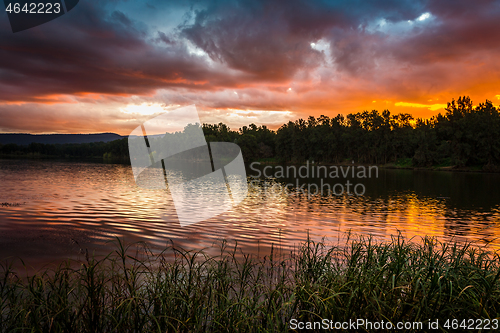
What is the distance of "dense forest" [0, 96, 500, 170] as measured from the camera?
82.7 meters

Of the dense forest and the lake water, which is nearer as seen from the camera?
the lake water

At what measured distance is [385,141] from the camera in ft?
365

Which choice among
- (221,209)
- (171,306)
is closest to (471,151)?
(221,209)

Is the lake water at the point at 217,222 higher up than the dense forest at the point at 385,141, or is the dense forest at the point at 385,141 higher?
the dense forest at the point at 385,141

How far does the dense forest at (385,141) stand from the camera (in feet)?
271

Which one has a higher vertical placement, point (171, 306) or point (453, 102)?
point (453, 102)

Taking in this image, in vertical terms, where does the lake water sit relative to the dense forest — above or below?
below

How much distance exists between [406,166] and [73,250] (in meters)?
105

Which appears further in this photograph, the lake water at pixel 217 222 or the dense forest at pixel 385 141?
the dense forest at pixel 385 141

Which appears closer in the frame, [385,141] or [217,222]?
[217,222]

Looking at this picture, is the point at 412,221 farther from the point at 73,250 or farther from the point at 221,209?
the point at 73,250

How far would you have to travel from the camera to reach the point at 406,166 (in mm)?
99562

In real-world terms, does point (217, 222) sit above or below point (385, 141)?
below

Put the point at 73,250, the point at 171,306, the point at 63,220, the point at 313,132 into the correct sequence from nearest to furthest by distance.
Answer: the point at 171,306, the point at 73,250, the point at 63,220, the point at 313,132
